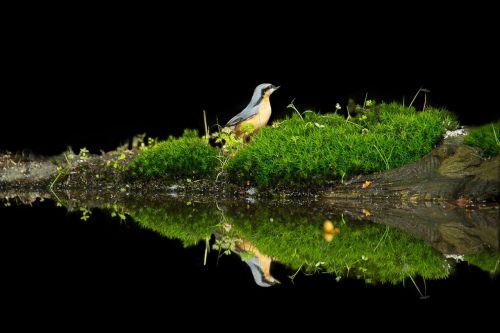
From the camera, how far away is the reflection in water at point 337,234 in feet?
23.1

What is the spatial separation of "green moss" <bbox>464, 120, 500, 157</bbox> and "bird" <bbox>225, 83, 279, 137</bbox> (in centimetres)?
313

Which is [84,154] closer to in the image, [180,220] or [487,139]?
[180,220]

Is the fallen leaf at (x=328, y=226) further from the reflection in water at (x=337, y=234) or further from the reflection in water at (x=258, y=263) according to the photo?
the reflection in water at (x=258, y=263)

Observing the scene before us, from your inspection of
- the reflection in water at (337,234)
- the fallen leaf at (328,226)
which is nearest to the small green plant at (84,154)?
the reflection in water at (337,234)

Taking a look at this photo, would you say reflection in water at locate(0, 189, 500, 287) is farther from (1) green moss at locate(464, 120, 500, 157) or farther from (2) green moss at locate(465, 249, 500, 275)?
(1) green moss at locate(464, 120, 500, 157)

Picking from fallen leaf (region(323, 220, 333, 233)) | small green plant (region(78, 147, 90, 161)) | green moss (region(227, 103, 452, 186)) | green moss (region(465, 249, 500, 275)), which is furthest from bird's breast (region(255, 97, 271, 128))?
green moss (region(465, 249, 500, 275))

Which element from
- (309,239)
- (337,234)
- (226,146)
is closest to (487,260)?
(337,234)

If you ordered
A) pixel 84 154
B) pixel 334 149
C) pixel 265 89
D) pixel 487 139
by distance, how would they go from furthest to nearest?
pixel 84 154 → pixel 265 89 → pixel 334 149 → pixel 487 139

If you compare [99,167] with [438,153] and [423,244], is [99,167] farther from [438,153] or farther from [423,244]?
[423,244]

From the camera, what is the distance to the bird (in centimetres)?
1207

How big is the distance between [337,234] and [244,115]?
4414 millimetres

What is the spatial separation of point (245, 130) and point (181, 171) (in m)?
1.19

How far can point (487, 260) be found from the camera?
6887 millimetres

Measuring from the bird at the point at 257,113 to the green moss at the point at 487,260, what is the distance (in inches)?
215
